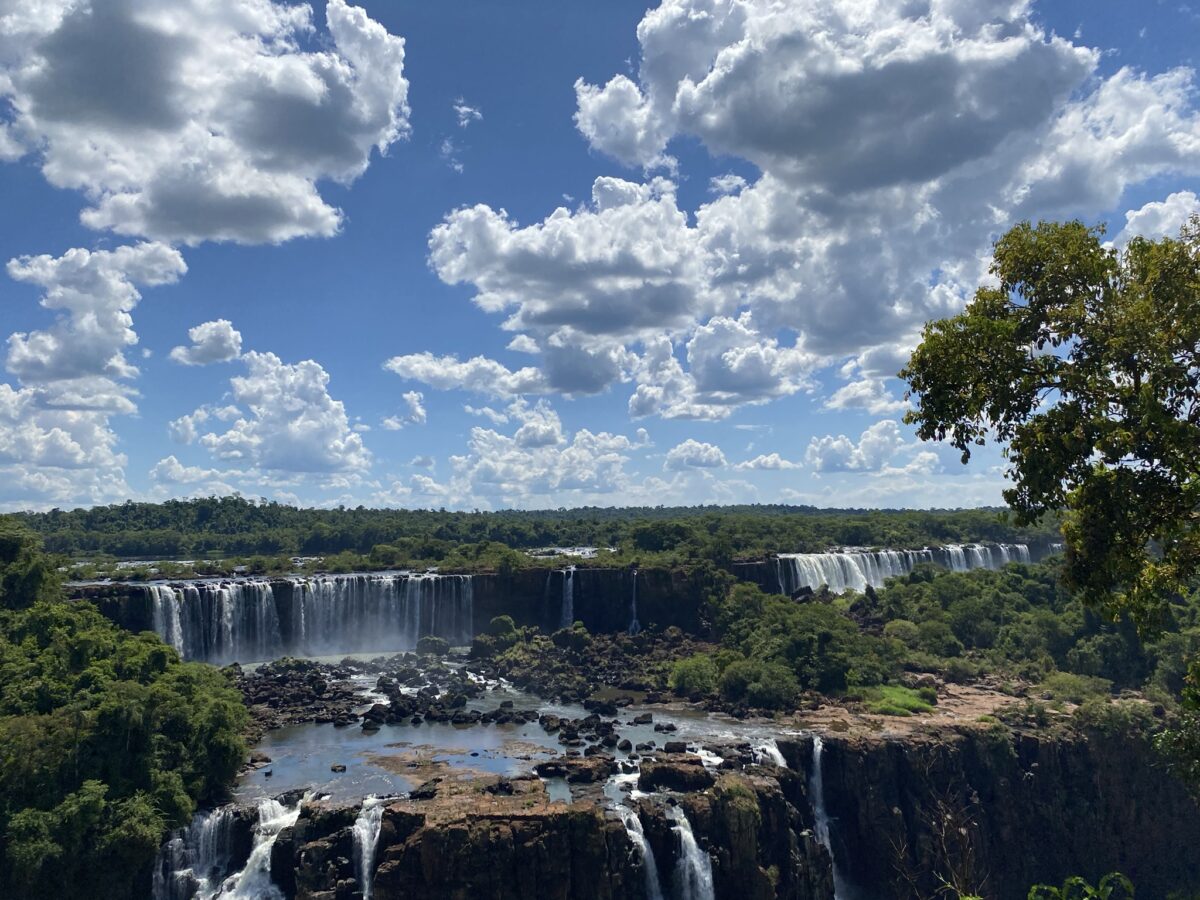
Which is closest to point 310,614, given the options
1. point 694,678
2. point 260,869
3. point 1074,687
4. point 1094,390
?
point 694,678

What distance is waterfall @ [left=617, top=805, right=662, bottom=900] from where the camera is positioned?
24672 millimetres

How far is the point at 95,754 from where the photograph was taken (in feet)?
82.0

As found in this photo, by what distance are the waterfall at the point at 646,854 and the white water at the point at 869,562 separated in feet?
126

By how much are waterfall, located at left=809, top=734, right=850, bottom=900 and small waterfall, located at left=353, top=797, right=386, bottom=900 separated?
49.6 ft

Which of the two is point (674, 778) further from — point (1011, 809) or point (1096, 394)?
point (1096, 394)

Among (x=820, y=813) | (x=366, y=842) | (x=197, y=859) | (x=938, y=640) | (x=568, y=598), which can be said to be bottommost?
(x=820, y=813)

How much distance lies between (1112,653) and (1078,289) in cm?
3924

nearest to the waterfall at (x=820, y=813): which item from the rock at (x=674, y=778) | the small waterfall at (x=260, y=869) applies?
the rock at (x=674, y=778)

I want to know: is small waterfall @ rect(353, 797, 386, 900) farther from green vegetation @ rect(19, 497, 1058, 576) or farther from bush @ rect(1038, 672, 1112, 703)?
green vegetation @ rect(19, 497, 1058, 576)

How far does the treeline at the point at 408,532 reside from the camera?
74.1 metres

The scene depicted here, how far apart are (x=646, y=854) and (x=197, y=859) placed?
13.2 meters

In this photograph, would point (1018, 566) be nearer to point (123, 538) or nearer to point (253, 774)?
point (253, 774)

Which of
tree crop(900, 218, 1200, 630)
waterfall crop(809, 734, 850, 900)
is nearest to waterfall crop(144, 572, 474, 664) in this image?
waterfall crop(809, 734, 850, 900)

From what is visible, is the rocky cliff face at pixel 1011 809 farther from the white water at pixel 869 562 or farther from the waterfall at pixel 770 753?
the white water at pixel 869 562
